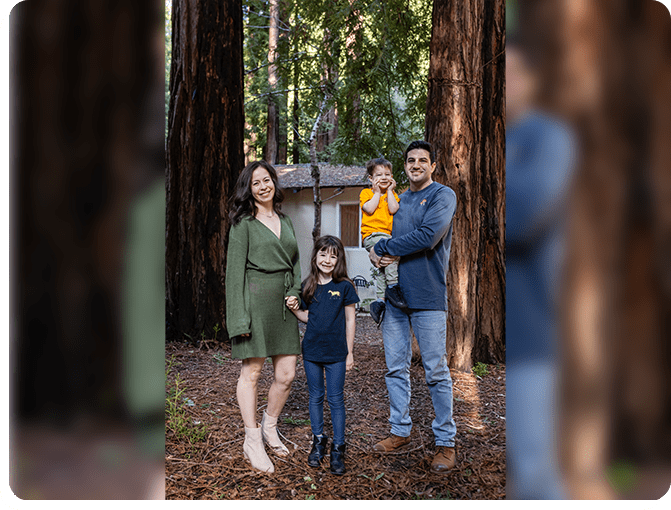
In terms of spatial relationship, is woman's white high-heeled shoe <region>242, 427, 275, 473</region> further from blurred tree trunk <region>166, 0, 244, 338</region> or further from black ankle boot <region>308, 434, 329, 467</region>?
blurred tree trunk <region>166, 0, 244, 338</region>

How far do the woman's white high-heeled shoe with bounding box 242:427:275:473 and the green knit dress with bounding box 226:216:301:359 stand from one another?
0.52m

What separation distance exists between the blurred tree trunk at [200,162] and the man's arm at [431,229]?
342 centimetres

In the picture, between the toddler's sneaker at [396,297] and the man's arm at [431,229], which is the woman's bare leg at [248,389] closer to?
the toddler's sneaker at [396,297]

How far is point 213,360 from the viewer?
580 centimetres

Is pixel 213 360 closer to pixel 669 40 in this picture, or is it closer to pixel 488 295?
pixel 488 295

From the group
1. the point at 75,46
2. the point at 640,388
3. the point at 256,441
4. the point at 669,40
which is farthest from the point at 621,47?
the point at 256,441

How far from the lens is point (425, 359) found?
323 centimetres

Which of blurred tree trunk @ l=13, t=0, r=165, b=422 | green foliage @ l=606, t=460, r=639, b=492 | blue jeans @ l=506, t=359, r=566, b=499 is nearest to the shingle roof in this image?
blurred tree trunk @ l=13, t=0, r=165, b=422

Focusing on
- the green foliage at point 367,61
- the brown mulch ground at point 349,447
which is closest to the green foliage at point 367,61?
the green foliage at point 367,61

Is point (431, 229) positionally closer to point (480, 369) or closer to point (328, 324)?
point (328, 324)

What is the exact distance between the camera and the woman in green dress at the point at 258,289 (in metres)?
3.17

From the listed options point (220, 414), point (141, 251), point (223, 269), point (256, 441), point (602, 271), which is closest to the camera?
point (602, 271)

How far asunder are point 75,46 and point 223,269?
434cm

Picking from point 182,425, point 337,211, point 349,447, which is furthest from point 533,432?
point 337,211
